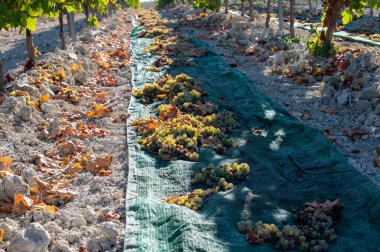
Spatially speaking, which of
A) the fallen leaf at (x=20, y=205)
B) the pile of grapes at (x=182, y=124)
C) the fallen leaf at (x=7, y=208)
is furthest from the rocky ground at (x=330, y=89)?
the fallen leaf at (x=7, y=208)

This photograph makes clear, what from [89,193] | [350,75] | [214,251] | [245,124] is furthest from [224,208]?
[350,75]

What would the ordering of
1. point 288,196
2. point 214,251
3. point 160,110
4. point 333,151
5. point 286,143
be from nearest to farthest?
point 214,251 < point 288,196 < point 333,151 < point 286,143 < point 160,110

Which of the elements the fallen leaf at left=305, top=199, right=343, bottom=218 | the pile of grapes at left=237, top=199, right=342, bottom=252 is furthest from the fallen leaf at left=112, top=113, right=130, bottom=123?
the fallen leaf at left=305, top=199, right=343, bottom=218

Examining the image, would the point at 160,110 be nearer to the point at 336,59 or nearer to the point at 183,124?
the point at 183,124

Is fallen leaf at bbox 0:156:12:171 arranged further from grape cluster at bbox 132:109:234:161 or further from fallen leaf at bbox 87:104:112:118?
fallen leaf at bbox 87:104:112:118

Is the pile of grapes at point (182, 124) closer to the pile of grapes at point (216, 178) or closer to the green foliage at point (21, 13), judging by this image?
the pile of grapes at point (216, 178)

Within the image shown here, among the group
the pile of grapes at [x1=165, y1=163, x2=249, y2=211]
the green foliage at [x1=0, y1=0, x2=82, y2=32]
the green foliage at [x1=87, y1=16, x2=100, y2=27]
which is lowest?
the pile of grapes at [x1=165, y1=163, x2=249, y2=211]
